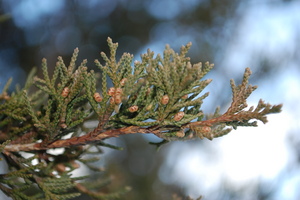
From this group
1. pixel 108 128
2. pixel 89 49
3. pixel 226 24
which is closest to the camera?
pixel 108 128

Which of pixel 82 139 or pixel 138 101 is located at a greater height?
pixel 138 101

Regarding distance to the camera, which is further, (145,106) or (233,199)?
(233,199)

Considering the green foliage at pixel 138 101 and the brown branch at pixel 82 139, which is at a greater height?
the green foliage at pixel 138 101

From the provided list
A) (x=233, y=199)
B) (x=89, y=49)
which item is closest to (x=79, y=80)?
(x=233, y=199)

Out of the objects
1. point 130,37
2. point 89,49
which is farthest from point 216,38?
point 89,49

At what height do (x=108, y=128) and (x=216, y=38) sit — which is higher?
(x=216, y=38)

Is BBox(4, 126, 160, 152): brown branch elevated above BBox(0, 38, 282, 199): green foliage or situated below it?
below

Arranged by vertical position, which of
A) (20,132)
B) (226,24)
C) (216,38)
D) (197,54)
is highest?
(226,24)

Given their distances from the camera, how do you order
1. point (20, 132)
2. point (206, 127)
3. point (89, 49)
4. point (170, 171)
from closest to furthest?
point (206, 127) → point (20, 132) → point (170, 171) → point (89, 49)

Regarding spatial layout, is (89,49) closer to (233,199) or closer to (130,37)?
(130,37)
